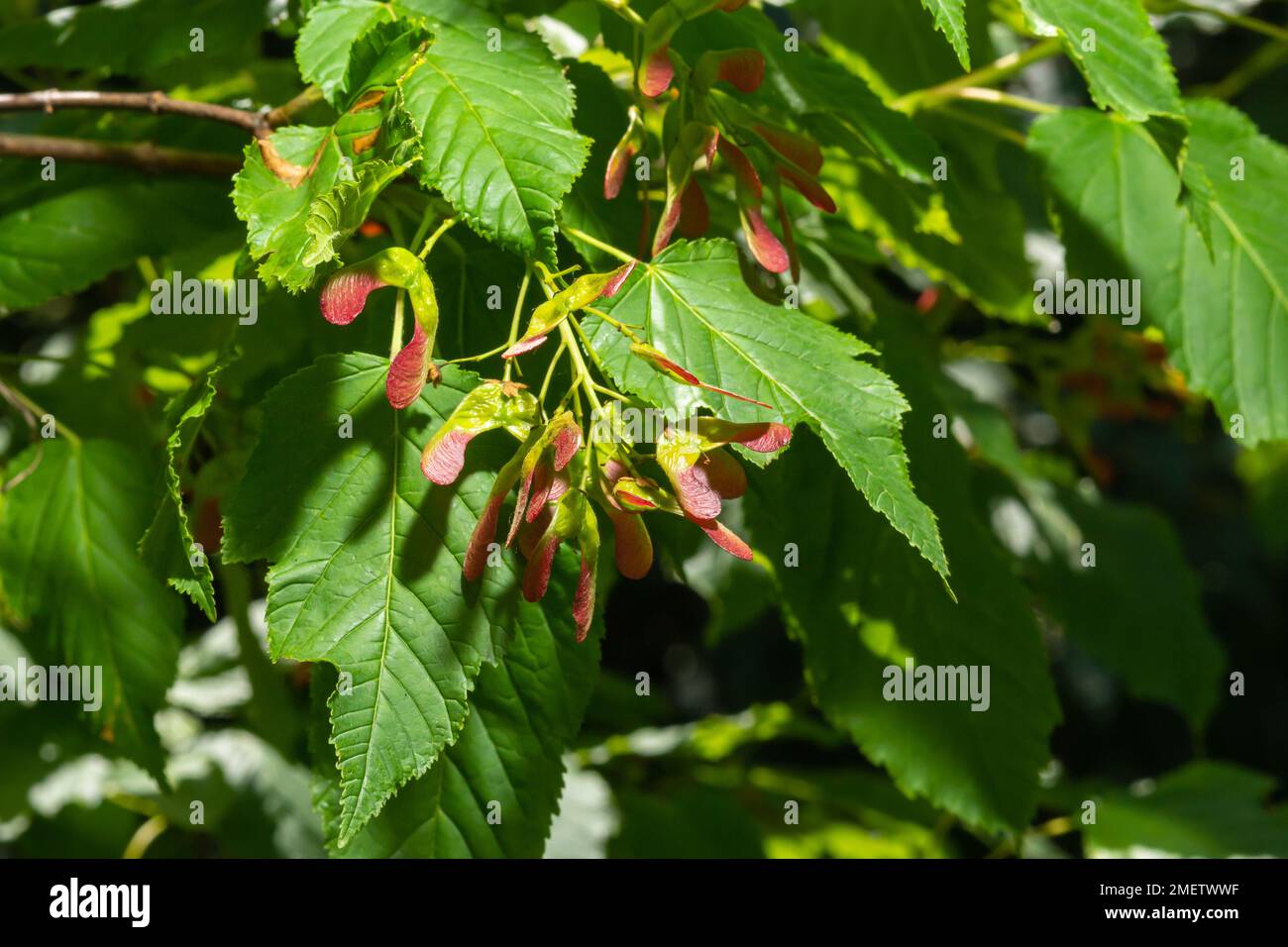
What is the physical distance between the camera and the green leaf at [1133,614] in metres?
1.40

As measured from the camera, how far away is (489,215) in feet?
1.80

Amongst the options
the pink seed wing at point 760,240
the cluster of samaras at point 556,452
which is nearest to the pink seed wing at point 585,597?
the cluster of samaras at point 556,452

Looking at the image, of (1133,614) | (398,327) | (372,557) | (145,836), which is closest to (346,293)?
(398,327)

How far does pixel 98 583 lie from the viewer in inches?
34.8

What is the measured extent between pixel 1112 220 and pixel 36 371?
1.17m

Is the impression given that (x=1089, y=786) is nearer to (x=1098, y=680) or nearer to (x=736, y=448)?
(x=736, y=448)

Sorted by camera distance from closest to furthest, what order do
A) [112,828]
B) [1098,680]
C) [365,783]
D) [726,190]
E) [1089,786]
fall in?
[365,783] → [726,190] → [112,828] → [1089,786] → [1098,680]

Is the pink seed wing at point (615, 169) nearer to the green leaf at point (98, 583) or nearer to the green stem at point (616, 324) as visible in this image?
the green stem at point (616, 324)

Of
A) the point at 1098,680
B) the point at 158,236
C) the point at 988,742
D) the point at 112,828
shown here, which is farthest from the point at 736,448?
the point at 1098,680

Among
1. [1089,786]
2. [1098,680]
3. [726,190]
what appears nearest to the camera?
[726,190]

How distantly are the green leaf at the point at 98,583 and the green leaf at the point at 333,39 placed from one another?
390mm

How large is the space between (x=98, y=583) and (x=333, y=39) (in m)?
0.46

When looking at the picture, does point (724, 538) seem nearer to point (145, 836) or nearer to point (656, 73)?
point (656, 73)

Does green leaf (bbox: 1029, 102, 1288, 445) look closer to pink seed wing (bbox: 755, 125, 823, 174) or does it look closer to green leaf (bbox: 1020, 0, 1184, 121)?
green leaf (bbox: 1020, 0, 1184, 121)
